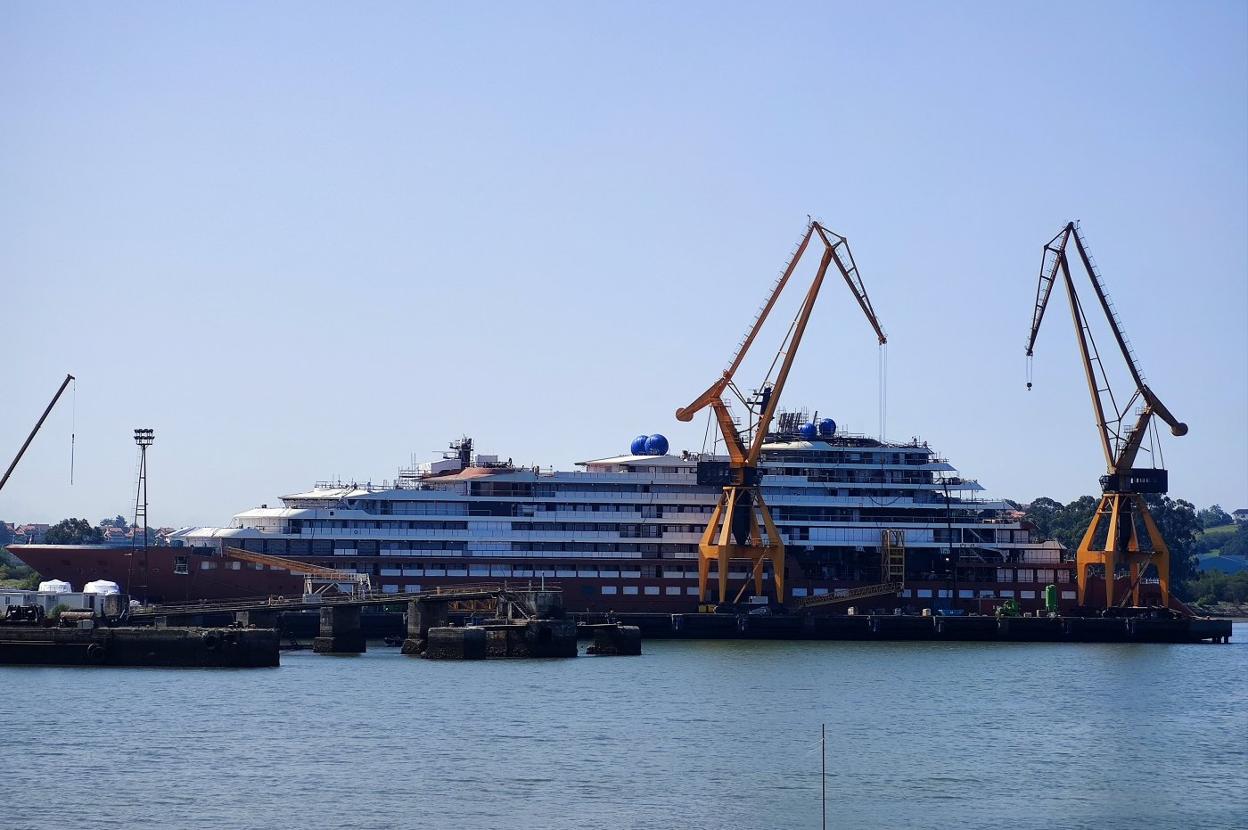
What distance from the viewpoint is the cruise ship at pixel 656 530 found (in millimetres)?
104500

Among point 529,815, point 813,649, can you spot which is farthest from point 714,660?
point 529,815

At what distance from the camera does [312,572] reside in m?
99.8

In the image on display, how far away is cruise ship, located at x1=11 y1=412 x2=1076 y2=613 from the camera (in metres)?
104

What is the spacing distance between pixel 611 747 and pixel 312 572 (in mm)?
50226

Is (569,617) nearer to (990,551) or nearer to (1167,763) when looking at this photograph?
(990,551)

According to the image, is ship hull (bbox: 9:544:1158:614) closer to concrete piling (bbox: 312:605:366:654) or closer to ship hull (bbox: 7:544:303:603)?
ship hull (bbox: 7:544:303:603)

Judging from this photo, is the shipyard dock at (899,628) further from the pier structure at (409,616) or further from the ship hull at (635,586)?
the pier structure at (409,616)

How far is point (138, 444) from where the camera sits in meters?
92.9

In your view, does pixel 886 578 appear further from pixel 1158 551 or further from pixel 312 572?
pixel 312 572

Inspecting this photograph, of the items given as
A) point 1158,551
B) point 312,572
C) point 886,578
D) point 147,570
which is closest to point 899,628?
point 886,578

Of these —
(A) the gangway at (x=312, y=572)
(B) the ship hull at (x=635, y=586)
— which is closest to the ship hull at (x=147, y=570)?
(B) the ship hull at (x=635, y=586)

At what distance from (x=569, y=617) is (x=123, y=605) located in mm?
22057

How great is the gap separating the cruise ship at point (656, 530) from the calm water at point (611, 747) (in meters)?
26.3

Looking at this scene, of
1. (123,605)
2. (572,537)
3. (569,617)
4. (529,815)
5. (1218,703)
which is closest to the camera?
(529,815)
